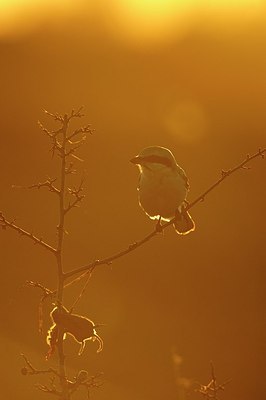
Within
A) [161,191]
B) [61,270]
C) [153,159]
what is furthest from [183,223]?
[61,270]

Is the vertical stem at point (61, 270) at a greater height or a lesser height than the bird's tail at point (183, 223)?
lesser

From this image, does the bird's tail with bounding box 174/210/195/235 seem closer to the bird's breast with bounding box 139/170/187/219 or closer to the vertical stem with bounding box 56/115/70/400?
the bird's breast with bounding box 139/170/187/219

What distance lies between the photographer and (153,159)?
6.28 meters

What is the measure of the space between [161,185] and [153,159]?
18 cm

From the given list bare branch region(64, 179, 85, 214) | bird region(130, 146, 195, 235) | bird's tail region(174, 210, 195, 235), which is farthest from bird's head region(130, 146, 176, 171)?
bare branch region(64, 179, 85, 214)

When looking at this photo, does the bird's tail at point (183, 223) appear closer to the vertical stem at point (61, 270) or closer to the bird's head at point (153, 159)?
the bird's head at point (153, 159)

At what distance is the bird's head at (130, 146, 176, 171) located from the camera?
6.27m

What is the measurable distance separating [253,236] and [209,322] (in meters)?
6.00

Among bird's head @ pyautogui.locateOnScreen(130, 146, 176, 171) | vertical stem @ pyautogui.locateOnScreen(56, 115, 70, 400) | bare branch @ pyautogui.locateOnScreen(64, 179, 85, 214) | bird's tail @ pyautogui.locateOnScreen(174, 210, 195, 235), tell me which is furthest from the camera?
bird's tail @ pyautogui.locateOnScreen(174, 210, 195, 235)

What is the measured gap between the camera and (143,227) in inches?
814

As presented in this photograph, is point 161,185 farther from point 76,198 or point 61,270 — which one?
point 61,270

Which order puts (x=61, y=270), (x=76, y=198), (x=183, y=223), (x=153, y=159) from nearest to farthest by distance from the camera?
(x=61, y=270), (x=76, y=198), (x=153, y=159), (x=183, y=223)

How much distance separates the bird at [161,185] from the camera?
6.30 m

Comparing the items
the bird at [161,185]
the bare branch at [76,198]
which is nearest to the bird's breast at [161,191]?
the bird at [161,185]
